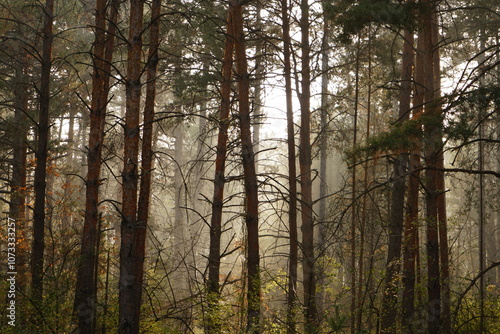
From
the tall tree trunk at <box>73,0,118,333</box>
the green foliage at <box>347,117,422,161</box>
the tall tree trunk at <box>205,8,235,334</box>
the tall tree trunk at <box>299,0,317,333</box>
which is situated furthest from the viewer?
the tall tree trunk at <box>299,0,317,333</box>

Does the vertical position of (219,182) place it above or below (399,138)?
below

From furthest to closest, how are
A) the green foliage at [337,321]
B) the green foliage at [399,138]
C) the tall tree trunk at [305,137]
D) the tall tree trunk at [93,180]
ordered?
the tall tree trunk at [305,137] → the tall tree trunk at [93,180] → the green foliage at [399,138] → the green foliage at [337,321]

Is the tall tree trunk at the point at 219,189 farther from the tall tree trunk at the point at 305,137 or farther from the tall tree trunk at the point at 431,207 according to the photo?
the tall tree trunk at the point at 431,207

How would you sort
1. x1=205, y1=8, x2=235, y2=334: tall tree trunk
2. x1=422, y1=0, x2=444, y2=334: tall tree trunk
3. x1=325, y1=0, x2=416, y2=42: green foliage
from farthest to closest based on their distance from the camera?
x1=205, y1=8, x2=235, y2=334: tall tree trunk → x1=422, y1=0, x2=444, y2=334: tall tree trunk → x1=325, y1=0, x2=416, y2=42: green foliage

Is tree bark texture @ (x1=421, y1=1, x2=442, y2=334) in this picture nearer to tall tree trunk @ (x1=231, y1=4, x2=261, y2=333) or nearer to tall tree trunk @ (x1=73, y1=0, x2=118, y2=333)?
tall tree trunk @ (x1=231, y1=4, x2=261, y2=333)

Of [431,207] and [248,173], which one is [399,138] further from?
[248,173]

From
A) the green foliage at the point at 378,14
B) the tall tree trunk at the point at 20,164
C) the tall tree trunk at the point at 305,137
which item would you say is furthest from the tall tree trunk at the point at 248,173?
the tall tree trunk at the point at 20,164

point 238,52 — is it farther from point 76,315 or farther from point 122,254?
point 76,315

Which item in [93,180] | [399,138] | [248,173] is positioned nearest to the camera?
[399,138]

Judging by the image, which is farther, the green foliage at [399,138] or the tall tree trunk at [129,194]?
the green foliage at [399,138]

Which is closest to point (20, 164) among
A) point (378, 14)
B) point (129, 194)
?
point (129, 194)

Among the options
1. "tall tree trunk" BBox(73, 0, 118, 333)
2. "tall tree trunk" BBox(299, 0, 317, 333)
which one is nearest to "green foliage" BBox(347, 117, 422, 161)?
"tall tree trunk" BBox(299, 0, 317, 333)

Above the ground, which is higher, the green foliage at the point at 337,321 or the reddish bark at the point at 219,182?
the reddish bark at the point at 219,182

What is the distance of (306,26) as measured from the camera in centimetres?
1008
